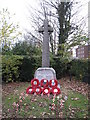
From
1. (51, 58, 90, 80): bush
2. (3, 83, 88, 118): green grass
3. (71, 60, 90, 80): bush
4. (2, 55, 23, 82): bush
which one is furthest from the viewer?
(51, 58, 90, 80): bush

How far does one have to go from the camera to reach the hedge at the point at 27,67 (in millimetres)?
6473

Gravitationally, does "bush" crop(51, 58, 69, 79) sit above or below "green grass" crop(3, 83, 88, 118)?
above

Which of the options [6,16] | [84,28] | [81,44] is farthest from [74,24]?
[6,16]

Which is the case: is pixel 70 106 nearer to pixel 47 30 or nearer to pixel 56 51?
pixel 47 30

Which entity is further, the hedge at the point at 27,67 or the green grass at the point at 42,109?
the hedge at the point at 27,67

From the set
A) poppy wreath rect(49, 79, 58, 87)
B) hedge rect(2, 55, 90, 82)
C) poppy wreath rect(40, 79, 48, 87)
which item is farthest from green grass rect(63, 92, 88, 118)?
hedge rect(2, 55, 90, 82)

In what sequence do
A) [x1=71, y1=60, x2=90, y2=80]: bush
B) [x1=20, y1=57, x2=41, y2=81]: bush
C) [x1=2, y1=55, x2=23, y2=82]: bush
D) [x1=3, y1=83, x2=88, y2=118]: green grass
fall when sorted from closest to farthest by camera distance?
1. [x1=3, y1=83, x2=88, y2=118]: green grass
2. [x1=71, y1=60, x2=90, y2=80]: bush
3. [x1=2, y1=55, x2=23, y2=82]: bush
4. [x1=20, y1=57, x2=41, y2=81]: bush

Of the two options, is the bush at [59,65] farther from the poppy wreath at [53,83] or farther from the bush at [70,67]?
the poppy wreath at [53,83]

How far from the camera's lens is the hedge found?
647cm

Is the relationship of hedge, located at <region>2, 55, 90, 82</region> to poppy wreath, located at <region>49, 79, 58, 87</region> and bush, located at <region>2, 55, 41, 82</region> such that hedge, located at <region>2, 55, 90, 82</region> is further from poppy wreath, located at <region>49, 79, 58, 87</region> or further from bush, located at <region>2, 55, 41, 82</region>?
poppy wreath, located at <region>49, 79, 58, 87</region>

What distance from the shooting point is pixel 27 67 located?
7.24 m

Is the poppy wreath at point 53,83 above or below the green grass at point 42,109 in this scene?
above

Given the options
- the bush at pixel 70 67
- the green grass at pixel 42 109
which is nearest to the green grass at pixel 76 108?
the green grass at pixel 42 109

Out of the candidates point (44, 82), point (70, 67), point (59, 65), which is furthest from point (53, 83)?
point (70, 67)
